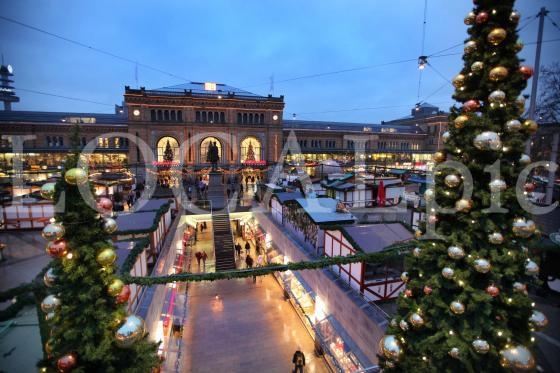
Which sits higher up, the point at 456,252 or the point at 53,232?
the point at 53,232

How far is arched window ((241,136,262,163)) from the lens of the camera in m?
43.3

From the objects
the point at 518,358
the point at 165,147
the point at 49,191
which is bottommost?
the point at 518,358

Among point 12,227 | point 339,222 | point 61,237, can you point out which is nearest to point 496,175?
point 61,237

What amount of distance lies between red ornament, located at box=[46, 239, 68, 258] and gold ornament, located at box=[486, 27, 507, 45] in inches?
248

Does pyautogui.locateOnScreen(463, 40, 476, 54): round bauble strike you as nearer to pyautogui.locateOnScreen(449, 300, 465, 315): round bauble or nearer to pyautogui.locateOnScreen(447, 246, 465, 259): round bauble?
pyautogui.locateOnScreen(447, 246, 465, 259): round bauble

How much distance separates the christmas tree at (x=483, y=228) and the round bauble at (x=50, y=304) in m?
5.14

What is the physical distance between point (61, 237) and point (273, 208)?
16.2m

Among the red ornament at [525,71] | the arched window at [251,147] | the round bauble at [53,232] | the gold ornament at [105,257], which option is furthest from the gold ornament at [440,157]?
the arched window at [251,147]

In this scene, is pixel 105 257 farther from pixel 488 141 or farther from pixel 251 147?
pixel 251 147

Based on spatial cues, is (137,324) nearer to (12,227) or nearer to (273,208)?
(273,208)

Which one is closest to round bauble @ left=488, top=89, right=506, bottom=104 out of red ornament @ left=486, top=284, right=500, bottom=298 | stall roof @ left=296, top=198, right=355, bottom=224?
red ornament @ left=486, top=284, right=500, bottom=298

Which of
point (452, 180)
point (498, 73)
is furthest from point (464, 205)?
point (498, 73)

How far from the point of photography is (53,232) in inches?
128

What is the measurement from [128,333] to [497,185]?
5368 mm
